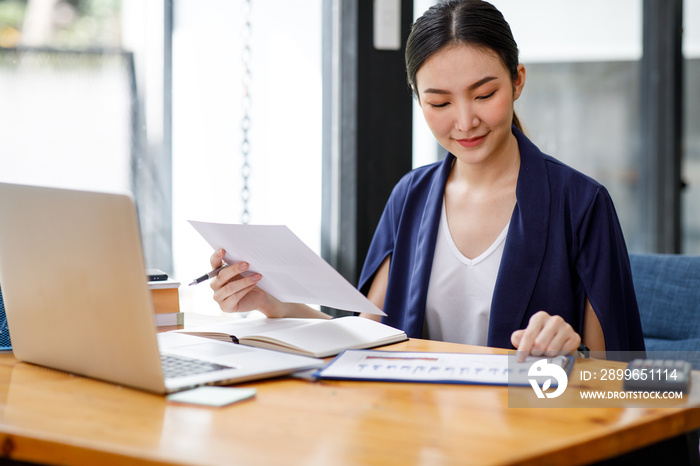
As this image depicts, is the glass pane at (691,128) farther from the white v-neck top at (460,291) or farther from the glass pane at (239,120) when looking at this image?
the white v-neck top at (460,291)

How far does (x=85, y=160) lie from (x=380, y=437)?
5.21ft

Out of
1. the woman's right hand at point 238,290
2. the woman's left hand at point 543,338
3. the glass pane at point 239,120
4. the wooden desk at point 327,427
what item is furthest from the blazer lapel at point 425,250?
the glass pane at point 239,120

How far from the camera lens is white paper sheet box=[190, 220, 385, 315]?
113cm

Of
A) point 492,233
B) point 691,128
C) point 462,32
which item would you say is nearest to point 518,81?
point 462,32

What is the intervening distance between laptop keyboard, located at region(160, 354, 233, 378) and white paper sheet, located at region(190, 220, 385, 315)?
0.21 meters

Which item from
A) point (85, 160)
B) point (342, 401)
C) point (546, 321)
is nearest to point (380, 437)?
point (342, 401)

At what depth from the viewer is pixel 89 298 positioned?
0.97m

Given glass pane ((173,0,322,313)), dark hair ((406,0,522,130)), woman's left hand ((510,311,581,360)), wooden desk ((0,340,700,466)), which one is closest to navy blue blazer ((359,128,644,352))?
dark hair ((406,0,522,130))

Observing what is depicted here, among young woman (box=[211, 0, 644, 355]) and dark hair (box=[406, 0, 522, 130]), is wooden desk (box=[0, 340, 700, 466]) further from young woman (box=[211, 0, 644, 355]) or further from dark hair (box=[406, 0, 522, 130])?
dark hair (box=[406, 0, 522, 130])

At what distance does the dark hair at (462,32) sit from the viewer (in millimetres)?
1519

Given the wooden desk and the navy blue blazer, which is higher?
the navy blue blazer

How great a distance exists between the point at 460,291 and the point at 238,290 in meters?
0.51

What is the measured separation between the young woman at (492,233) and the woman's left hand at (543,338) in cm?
29

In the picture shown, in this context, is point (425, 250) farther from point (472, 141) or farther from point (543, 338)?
point (543, 338)
